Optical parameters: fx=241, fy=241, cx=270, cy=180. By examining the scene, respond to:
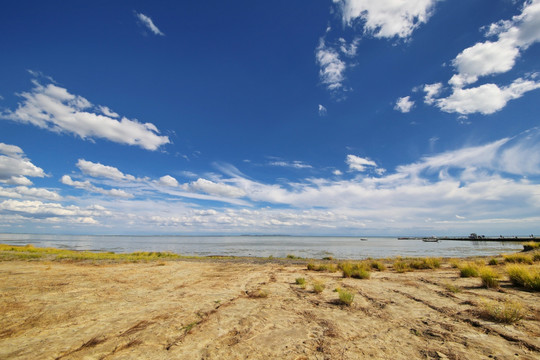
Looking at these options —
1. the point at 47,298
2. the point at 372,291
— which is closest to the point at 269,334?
the point at 372,291

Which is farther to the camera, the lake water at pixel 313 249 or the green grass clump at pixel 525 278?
the lake water at pixel 313 249

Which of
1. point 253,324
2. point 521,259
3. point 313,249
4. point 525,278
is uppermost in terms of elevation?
point 525,278

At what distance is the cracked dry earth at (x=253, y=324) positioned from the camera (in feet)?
16.6

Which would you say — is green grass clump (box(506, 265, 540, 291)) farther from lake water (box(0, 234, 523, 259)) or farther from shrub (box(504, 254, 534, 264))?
lake water (box(0, 234, 523, 259))

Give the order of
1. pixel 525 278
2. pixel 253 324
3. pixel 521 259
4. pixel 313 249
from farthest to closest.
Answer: pixel 313 249 → pixel 521 259 → pixel 525 278 → pixel 253 324

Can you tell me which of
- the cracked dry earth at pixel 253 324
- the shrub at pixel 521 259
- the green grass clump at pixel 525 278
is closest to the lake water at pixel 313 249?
the shrub at pixel 521 259

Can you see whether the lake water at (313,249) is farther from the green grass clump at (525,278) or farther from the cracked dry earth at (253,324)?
the cracked dry earth at (253,324)

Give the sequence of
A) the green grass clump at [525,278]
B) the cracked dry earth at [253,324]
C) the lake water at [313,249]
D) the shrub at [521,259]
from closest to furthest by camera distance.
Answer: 1. the cracked dry earth at [253,324]
2. the green grass clump at [525,278]
3. the shrub at [521,259]
4. the lake water at [313,249]

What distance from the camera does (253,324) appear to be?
6.82 meters

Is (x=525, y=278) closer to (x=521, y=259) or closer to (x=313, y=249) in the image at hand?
(x=521, y=259)

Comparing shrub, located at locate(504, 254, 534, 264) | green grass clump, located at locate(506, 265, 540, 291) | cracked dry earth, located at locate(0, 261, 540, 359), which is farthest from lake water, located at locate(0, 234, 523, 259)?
cracked dry earth, located at locate(0, 261, 540, 359)

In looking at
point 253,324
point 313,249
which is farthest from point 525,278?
point 313,249

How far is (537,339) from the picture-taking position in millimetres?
5289

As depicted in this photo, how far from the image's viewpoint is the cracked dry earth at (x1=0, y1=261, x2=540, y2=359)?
505cm
